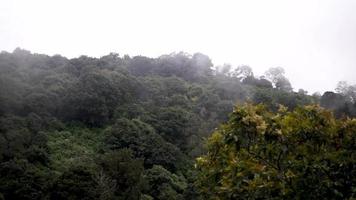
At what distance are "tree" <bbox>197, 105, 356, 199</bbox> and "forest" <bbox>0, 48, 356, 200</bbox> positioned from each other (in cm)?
2

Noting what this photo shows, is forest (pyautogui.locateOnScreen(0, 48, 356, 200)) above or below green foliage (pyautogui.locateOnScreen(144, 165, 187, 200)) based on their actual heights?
above

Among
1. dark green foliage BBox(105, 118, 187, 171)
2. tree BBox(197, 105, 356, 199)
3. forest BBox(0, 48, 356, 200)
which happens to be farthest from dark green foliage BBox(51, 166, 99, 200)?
tree BBox(197, 105, 356, 199)

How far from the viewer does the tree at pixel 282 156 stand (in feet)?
21.5

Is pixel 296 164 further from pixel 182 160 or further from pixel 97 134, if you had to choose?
pixel 97 134

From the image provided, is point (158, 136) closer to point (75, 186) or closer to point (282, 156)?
point (75, 186)

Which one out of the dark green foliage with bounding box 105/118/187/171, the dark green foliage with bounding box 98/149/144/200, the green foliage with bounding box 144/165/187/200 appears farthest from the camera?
the dark green foliage with bounding box 105/118/187/171

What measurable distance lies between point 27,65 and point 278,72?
38.0 m

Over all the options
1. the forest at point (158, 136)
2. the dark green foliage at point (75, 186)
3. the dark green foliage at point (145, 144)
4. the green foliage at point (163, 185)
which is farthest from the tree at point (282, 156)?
the dark green foliage at point (145, 144)

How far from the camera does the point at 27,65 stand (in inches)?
1829

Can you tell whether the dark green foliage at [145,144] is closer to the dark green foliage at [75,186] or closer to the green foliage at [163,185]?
the green foliage at [163,185]

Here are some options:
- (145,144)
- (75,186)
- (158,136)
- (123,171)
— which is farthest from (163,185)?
(158,136)

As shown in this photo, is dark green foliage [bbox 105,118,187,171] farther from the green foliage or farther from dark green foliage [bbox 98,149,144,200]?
dark green foliage [bbox 98,149,144,200]

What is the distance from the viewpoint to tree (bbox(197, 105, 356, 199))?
6.55 m

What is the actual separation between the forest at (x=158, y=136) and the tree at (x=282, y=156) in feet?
0.05
